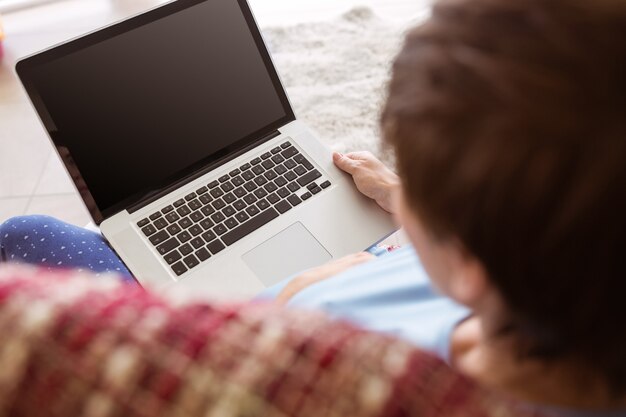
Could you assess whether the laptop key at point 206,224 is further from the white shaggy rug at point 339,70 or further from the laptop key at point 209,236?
the white shaggy rug at point 339,70

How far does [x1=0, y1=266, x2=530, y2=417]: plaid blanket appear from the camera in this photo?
0.24 meters

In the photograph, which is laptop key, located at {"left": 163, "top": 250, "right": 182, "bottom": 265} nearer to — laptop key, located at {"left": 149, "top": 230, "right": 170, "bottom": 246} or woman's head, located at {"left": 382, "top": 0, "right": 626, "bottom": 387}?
laptop key, located at {"left": 149, "top": 230, "right": 170, "bottom": 246}

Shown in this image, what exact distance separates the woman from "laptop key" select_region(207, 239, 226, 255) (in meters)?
0.48

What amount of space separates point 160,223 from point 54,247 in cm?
14

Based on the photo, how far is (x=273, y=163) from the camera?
915 millimetres

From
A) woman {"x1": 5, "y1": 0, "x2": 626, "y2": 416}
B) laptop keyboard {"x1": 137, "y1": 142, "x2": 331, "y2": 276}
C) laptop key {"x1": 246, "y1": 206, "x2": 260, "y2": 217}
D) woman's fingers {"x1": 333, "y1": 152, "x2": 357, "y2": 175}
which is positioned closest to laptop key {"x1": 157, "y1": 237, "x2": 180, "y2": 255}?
laptop keyboard {"x1": 137, "y1": 142, "x2": 331, "y2": 276}

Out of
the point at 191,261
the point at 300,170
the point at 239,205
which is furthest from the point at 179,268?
the point at 300,170

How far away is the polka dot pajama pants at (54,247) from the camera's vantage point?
2.76ft

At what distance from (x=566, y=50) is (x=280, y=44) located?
1.46 meters

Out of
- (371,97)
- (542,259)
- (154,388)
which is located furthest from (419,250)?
(371,97)

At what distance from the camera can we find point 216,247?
2.73 ft

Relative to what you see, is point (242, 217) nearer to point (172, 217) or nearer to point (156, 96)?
point (172, 217)

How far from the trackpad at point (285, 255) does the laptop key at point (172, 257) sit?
0.08 meters

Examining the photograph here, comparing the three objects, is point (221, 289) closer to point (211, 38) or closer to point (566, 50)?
point (211, 38)
